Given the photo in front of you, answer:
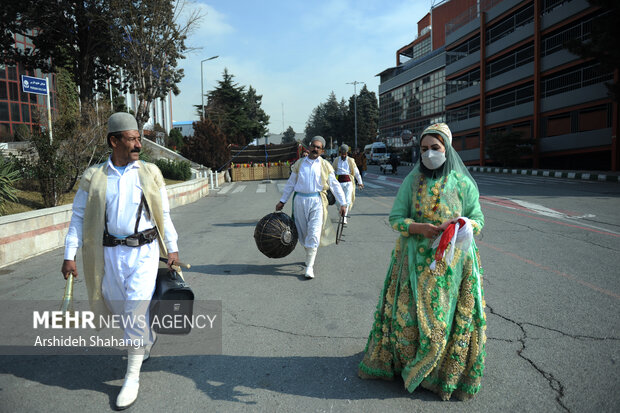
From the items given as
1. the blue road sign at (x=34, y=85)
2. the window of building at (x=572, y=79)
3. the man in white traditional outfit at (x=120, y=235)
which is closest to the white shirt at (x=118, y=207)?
the man in white traditional outfit at (x=120, y=235)

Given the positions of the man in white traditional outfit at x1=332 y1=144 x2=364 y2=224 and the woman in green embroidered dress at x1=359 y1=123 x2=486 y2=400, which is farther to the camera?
the man in white traditional outfit at x1=332 y1=144 x2=364 y2=224

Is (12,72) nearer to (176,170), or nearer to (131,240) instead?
(176,170)

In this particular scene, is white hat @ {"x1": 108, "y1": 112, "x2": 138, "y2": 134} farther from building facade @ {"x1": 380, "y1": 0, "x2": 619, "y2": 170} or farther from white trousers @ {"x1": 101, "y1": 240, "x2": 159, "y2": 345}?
building facade @ {"x1": 380, "y1": 0, "x2": 619, "y2": 170}

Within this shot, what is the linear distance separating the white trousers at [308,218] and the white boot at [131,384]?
11.0 feet

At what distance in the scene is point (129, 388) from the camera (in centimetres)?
305

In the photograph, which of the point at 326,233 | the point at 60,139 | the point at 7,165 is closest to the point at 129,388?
the point at 326,233

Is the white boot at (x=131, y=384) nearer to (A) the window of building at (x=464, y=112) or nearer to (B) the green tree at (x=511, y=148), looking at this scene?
(B) the green tree at (x=511, y=148)

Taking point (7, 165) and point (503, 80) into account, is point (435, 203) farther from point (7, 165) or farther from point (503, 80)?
point (503, 80)

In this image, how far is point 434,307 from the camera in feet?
9.50

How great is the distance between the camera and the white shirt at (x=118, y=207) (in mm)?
3115

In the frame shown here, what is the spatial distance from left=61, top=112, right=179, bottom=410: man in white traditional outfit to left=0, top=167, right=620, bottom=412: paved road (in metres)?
0.57

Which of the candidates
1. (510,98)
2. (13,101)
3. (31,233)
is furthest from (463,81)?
(31,233)

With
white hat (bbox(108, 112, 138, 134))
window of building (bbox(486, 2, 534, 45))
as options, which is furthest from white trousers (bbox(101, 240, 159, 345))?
window of building (bbox(486, 2, 534, 45))

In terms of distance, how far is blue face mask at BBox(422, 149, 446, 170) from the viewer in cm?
299
